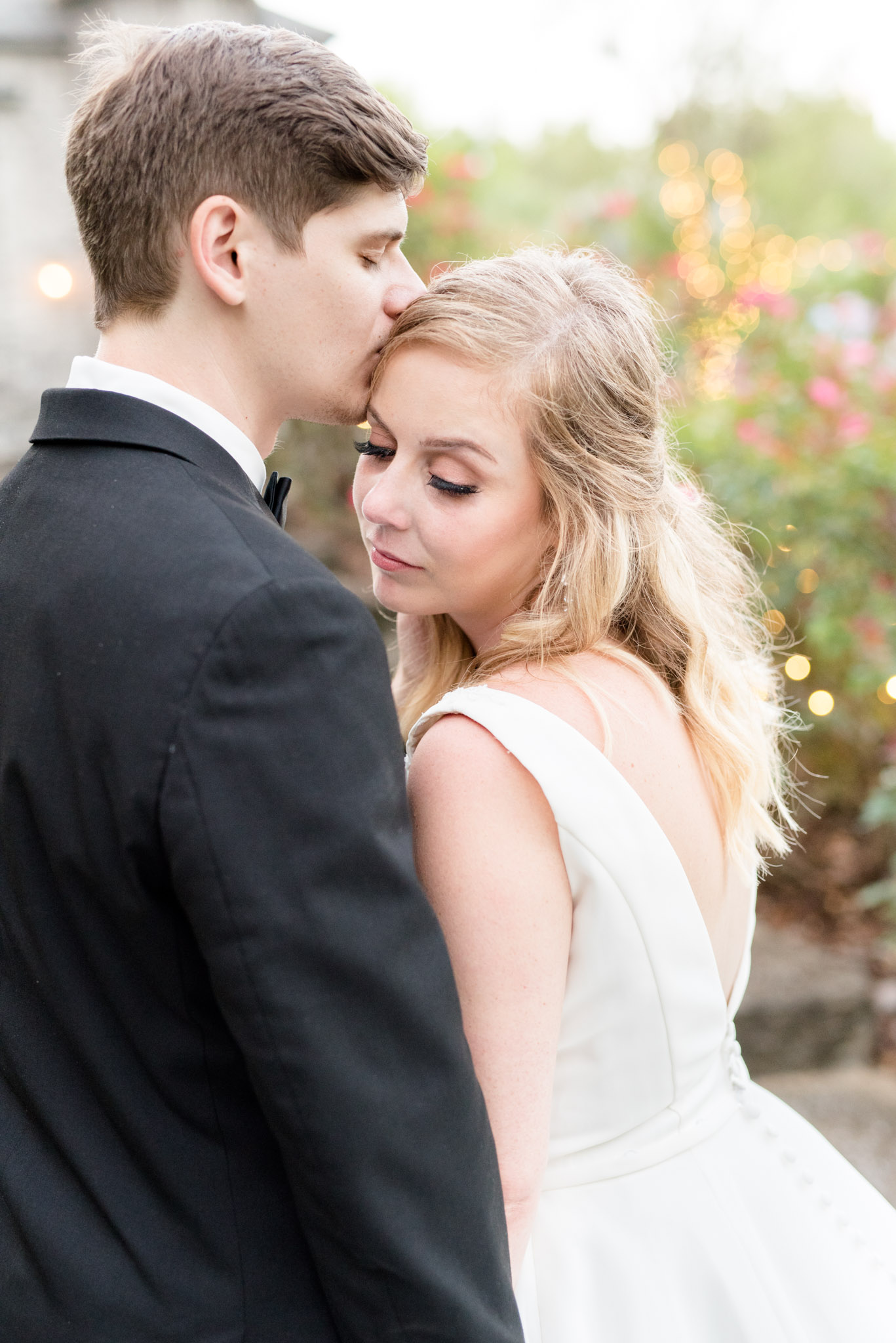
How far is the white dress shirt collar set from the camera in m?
1.29

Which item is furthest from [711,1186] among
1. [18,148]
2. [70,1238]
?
[18,148]

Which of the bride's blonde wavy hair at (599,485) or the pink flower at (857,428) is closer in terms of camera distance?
the bride's blonde wavy hair at (599,485)

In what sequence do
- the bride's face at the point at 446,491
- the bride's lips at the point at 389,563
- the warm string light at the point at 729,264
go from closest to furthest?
the bride's face at the point at 446,491 < the bride's lips at the point at 389,563 < the warm string light at the point at 729,264

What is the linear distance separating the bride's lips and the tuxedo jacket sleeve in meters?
0.64

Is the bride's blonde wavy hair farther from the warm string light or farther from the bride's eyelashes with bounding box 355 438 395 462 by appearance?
the warm string light

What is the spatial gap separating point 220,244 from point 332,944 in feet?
2.69

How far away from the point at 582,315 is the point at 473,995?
1032 mm

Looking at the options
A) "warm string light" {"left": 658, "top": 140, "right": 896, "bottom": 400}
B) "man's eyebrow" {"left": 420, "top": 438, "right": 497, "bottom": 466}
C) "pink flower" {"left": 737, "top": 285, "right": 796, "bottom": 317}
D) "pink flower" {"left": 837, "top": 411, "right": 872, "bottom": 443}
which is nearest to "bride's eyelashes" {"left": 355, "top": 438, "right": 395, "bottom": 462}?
"man's eyebrow" {"left": 420, "top": 438, "right": 497, "bottom": 466}

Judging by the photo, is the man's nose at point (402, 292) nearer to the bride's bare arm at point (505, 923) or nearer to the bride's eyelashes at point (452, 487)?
the bride's eyelashes at point (452, 487)

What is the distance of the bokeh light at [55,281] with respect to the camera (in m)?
Result: 4.60

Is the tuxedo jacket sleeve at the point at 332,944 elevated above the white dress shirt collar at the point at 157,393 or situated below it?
below

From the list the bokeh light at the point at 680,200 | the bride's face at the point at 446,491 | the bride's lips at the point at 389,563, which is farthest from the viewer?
the bokeh light at the point at 680,200

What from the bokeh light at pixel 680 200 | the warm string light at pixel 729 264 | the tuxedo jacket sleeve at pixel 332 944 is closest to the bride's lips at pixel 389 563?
the tuxedo jacket sleeve at pixel 332 944

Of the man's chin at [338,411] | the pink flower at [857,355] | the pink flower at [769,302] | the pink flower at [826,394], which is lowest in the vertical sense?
the man's chin at [338,411]
